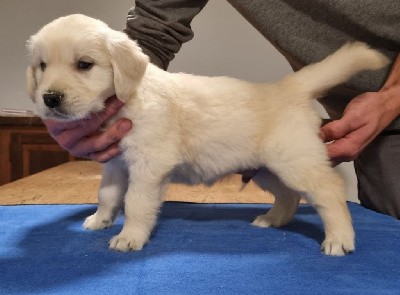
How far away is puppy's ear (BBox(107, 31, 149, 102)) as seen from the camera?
1.72m

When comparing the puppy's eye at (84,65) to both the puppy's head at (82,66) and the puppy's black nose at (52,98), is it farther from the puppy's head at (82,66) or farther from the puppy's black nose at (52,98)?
the puppy's black nose at (52,98)

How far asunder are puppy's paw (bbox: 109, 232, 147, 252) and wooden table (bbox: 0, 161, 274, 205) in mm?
957

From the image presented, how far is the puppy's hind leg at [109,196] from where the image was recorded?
203 cm

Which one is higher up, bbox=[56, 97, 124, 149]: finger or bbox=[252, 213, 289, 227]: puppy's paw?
bbox=[56, 97, 124, 149]: finger

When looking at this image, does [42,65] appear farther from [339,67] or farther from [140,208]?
[339,67]

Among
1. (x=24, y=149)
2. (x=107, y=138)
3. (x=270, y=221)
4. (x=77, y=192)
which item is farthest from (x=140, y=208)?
(x=24, y=149)

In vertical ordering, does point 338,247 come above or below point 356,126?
below

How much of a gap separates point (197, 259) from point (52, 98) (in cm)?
79

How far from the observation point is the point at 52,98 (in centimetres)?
159

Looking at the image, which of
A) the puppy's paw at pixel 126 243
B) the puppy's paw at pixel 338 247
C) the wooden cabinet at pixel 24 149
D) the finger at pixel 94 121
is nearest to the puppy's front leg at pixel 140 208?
the puppy's paw at pixel 126 243

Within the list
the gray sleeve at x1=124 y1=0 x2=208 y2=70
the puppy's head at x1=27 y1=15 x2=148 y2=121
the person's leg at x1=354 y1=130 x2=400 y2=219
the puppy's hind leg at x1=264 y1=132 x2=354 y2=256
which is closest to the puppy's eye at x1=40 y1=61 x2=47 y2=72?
the puppy's head at x1=27 y1=15 x2=148 y2=121

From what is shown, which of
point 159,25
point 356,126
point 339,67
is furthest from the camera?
point 159,25

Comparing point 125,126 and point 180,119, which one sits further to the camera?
point 180,119

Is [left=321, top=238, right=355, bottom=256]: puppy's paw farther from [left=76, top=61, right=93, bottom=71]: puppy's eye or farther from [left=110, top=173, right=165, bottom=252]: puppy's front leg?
[left=76, top=61, right=93, bottom=71]: puppy's eye
